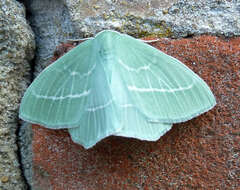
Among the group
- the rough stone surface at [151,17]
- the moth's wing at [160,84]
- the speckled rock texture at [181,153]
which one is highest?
the rough stone surface at [151,17]

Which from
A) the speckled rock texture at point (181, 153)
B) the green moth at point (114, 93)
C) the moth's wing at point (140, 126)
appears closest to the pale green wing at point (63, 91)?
the green moth at point (114, 93)

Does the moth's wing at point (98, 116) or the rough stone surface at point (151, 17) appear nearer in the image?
the moth's wing at point (98, 116)

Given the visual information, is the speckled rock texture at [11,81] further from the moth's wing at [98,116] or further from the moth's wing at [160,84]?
the moth's wing at [160,84]

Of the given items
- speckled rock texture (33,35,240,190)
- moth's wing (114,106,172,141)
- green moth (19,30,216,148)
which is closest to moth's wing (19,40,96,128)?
green moth (19,30,216,148)

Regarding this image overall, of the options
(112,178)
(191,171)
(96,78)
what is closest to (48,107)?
(96,78)

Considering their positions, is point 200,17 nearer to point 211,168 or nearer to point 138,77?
point 138,77

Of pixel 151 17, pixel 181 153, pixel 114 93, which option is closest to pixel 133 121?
pixel 114 93

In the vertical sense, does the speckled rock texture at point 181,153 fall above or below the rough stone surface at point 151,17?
below

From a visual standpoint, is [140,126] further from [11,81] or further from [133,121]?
[11,81]
